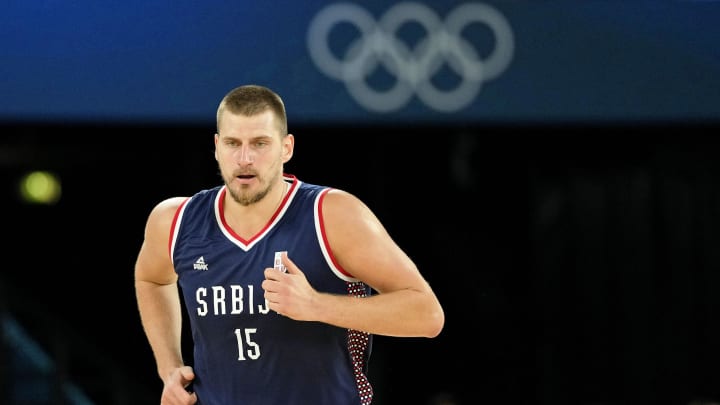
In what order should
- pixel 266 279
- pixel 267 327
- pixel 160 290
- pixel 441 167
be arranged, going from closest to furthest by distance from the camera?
pixel 266 279
pixel 267 327
pixel 160 290
pixel 441 167

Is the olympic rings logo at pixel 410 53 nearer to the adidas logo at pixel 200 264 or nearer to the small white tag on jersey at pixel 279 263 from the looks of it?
the adidas logo at pixel 200 264

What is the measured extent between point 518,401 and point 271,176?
6.98 m

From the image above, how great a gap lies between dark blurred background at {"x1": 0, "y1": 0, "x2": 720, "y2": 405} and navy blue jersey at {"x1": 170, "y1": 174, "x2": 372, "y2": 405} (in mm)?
3978

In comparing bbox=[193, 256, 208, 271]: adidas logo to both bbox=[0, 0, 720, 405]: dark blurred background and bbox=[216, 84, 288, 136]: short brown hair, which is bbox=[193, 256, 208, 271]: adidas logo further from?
bbox=[0, 0, 720, 405]: dark blurred background

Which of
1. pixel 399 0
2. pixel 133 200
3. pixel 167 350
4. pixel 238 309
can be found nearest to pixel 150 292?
pixel 167 350

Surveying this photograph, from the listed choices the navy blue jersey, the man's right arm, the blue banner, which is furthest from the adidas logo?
the blue banner

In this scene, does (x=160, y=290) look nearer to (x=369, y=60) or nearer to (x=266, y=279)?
(x=266, y=279)

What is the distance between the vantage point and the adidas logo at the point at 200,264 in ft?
15.6

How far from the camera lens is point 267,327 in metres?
4.61

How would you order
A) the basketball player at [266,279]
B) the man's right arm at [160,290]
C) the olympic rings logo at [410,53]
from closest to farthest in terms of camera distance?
1. the basketball player at [266,279]
2. the man's right arm at [160,290]
3. the olympic rings logo at [410,53]

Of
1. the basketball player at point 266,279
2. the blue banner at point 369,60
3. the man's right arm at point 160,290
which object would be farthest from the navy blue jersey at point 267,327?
the blue banner at point 369,60

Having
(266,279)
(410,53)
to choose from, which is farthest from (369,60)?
(266,279)

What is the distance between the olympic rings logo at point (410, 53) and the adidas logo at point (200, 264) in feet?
13.8

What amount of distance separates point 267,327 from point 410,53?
4709 mm
